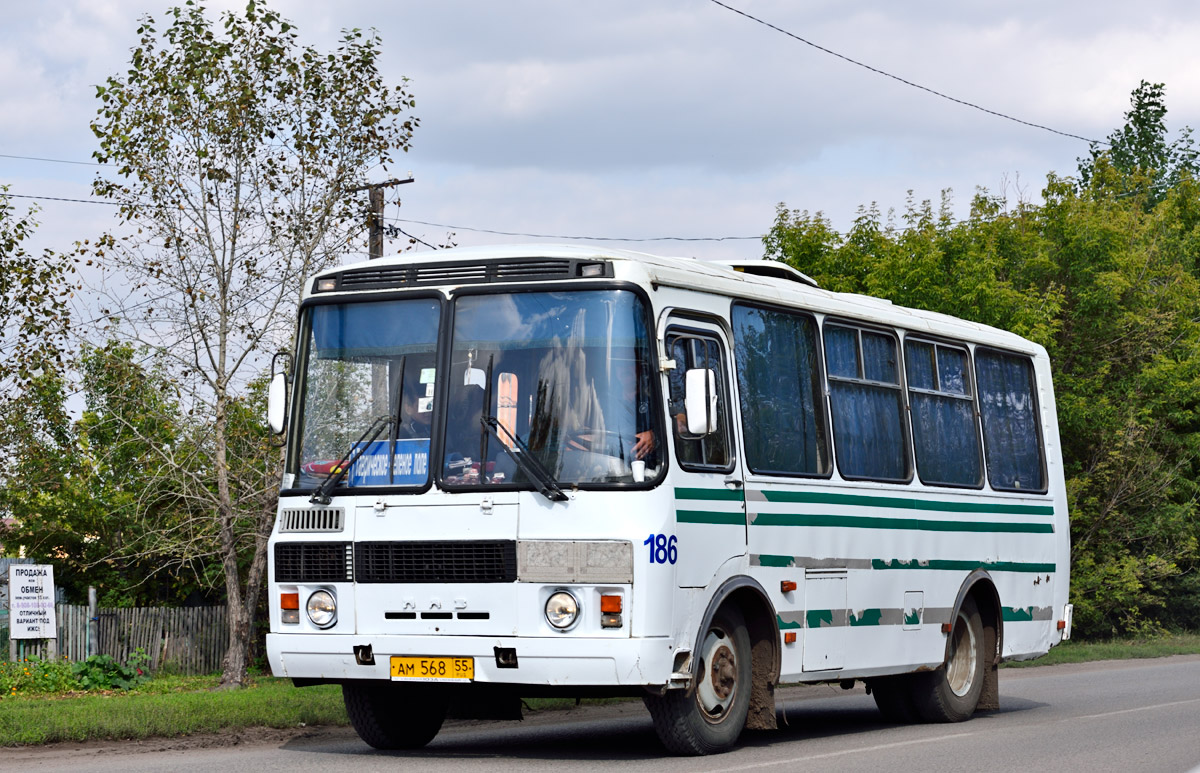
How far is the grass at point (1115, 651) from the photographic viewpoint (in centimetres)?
2633

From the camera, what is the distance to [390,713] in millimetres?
11586

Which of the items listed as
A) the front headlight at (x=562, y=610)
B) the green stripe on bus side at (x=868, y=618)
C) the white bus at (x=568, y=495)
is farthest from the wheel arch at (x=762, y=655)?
the front headlight at (x=562, y=610)

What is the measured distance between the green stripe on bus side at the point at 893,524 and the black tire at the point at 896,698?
1.42 metres

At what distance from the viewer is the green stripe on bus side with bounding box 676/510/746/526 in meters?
10.3

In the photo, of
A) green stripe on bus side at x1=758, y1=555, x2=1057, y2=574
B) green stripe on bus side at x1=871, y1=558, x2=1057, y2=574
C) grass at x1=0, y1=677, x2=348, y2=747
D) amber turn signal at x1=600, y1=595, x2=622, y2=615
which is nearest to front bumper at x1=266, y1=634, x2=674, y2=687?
amber turn signal at x1=600, y1=595, x2=622, y2=615

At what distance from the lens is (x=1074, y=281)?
34281mm

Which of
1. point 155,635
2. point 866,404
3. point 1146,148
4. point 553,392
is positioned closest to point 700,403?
point 553,392

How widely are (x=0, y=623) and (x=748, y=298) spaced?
56.4 feet

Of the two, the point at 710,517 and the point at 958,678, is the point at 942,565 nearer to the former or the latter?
the point at 958,678

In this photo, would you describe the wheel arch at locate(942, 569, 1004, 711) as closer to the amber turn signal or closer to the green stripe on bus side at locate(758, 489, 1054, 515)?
the green stripe on bus side at locate(758, 489, 1054, 515)

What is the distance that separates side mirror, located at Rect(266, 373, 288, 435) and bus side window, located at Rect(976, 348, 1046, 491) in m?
6.90

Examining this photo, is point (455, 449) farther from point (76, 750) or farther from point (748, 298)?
point (76, 750)

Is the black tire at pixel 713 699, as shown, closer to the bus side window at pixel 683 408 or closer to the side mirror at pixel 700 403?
the bus side window at pixel 683 408

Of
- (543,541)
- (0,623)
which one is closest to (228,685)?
(0,623)
